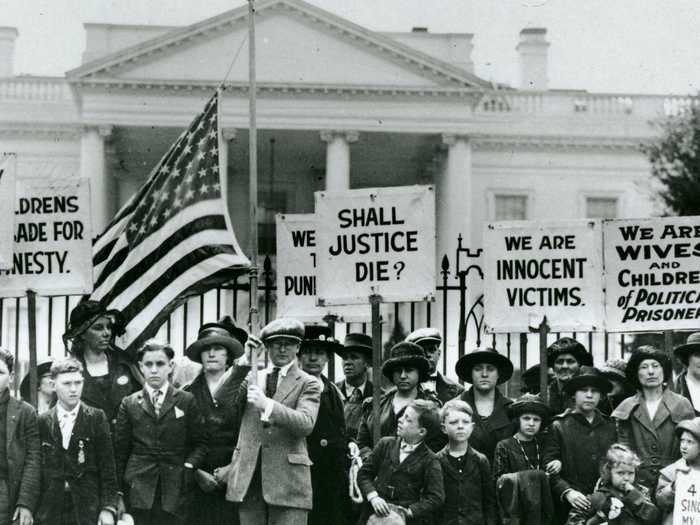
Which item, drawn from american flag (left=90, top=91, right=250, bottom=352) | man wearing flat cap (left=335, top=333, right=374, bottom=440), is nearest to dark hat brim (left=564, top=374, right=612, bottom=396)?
man wearing flat cap (left=335, top=333, right=374, bottom=440)

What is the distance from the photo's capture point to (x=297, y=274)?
10.9 m

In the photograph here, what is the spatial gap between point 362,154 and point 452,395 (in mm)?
28316

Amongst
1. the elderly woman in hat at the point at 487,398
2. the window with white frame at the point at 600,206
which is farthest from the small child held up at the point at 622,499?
the window with white frame at the point at 600,206

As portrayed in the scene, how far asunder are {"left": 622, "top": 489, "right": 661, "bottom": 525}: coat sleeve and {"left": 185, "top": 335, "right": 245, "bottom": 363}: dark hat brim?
9.22 ft

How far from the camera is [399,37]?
37781 mm

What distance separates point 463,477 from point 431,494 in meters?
0.25

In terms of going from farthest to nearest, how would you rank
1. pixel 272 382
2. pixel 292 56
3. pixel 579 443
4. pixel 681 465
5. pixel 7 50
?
1. pixel 7 50
2. pixel 292 56
3. pixel 579 443
4. pixel 272 382
5. pixel 681 465

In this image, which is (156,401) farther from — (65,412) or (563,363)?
(563,363)

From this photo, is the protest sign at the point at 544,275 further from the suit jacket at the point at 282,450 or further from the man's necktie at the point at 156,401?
the man's necktie at the point at 156,401

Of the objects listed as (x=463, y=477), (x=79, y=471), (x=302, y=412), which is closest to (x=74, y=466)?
(x=79, y=471)

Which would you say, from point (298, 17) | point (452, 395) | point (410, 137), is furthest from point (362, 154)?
point (452, 395)

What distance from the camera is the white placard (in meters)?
7.43

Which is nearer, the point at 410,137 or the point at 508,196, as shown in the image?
the point at 410,137

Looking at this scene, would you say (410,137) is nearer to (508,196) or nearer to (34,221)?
(508,196)
